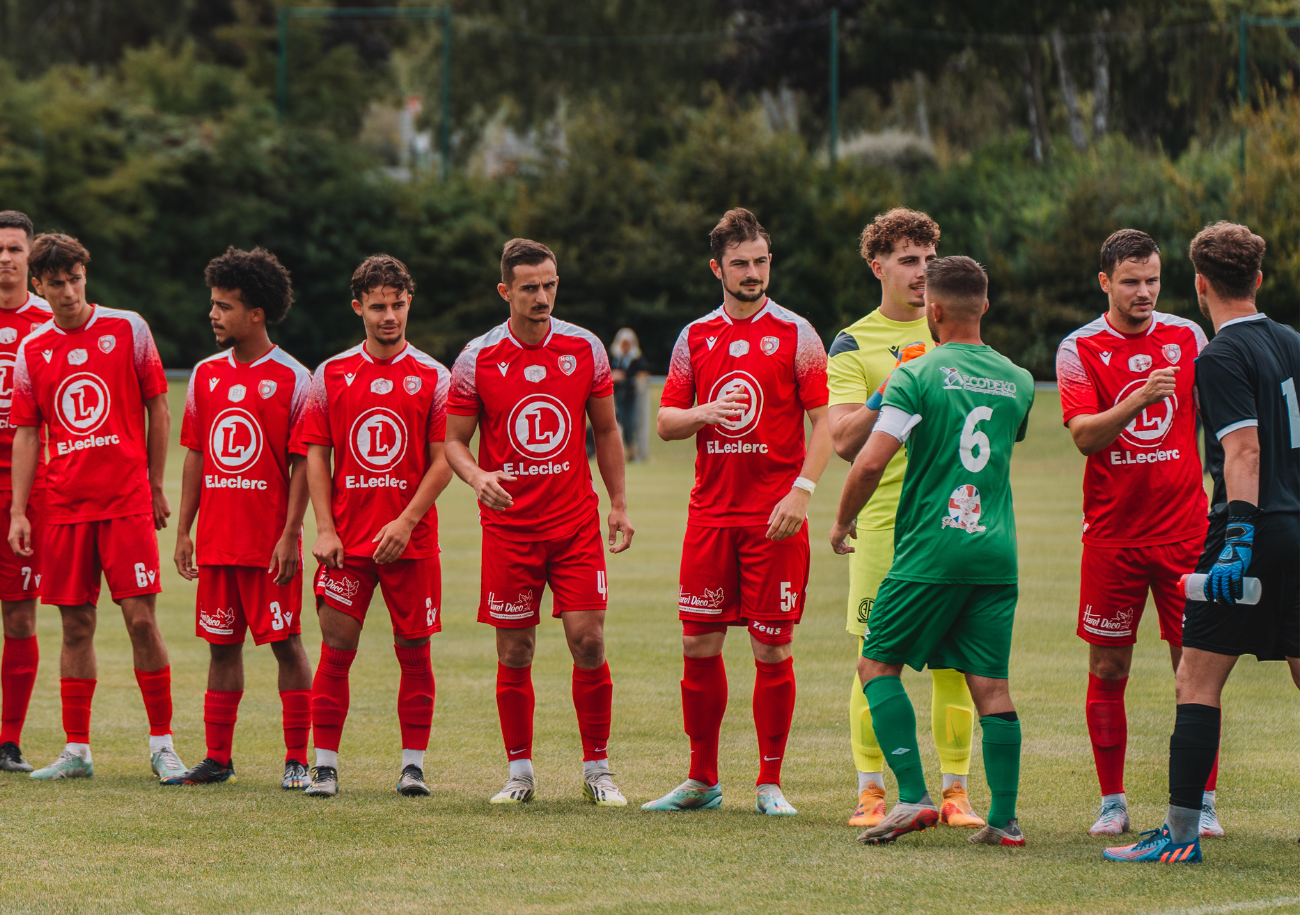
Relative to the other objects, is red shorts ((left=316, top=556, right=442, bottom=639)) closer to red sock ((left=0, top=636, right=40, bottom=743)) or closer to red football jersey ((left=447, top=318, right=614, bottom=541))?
red football jersey ((left=447, top=318, right=614, bottom=541))

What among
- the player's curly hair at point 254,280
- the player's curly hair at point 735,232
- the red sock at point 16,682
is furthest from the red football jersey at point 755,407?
the red sock at point 16,682

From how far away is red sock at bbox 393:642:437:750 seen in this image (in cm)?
627

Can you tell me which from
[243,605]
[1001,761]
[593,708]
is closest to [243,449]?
[243,605]

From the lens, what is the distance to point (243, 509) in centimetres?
632

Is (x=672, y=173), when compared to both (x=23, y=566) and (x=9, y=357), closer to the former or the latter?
(x=9, y=357)

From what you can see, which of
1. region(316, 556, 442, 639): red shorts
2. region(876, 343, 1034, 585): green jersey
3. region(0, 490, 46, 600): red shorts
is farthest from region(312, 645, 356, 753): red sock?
region(876, 343, 1034, 585): green jersey

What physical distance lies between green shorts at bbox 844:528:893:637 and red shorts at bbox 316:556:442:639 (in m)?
1.77

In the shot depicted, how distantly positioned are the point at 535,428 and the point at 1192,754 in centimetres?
279

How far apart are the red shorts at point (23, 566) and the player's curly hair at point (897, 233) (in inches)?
155

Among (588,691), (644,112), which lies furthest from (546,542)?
(644,112)

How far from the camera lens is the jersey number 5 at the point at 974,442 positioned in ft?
16.9

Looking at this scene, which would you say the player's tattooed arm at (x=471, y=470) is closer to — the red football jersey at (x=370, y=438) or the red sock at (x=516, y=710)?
the red football jersey at (x=370, y=438)

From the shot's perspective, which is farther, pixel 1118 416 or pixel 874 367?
pixel 874 367

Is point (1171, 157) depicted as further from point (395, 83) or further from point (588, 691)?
point (588, 691)
